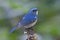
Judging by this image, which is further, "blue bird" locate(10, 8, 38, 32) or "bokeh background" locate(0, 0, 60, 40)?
"bokeh background" locate(0, 0, 60, 40)

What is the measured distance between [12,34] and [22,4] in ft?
0.84

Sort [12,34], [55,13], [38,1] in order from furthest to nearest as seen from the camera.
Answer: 1. [38,1]
2. [55,13]
3. [12,34]

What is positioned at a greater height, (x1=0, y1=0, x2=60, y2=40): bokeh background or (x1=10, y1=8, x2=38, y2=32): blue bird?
(x1=0, y1=0, x2=60, y2=40): bokeh background

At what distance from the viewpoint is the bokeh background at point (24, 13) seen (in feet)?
5.52

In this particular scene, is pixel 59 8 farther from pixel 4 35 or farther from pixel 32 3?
pixel 4 35

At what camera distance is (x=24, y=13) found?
1678 millimetres

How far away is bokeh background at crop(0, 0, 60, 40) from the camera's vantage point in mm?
1682

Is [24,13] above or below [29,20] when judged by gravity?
above

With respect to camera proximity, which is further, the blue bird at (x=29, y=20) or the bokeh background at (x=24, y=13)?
the bokeh background at (x=24, y=13)

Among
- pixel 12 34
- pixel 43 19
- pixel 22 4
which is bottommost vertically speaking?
pixel 12 34

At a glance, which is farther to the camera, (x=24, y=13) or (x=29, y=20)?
(x=24, y=13)

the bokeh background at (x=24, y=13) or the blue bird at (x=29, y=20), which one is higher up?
the bokeh background at (x=24, y=13)

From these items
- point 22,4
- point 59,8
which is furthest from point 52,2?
point 22,4

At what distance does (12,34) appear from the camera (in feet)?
5.47
